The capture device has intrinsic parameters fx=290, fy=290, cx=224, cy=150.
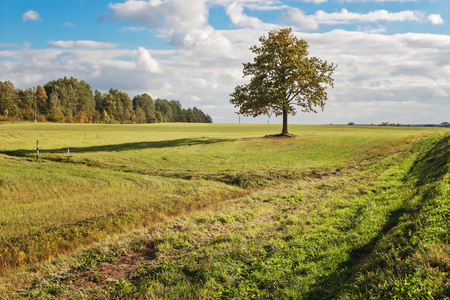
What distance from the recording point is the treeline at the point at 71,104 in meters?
93.9

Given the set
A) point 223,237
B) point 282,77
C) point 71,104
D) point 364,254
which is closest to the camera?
point 364,254

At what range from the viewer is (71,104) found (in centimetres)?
10750

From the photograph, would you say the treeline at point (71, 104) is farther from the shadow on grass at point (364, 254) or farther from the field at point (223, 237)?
the shadow on grass at point (364, 254)

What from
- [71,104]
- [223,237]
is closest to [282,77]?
[223,237]

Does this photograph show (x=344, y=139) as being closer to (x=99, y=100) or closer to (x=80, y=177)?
(x=80, y=177)

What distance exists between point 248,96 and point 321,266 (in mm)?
40145

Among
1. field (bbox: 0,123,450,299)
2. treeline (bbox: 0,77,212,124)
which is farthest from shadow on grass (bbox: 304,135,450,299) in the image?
treeline (bbox: 0,77,212,124)

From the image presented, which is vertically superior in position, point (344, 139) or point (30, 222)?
point (344, 139)

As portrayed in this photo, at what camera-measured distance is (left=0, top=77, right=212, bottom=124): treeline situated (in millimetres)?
93875

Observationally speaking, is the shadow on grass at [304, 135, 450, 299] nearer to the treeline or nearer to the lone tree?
the lone tree

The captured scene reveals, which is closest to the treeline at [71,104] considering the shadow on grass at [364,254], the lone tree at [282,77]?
the lone tree at [282,77]

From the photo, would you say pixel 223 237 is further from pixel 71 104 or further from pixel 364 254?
pixel 71 104

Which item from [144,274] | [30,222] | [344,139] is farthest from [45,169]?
[344,139]

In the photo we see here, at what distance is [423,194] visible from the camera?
1098cm
